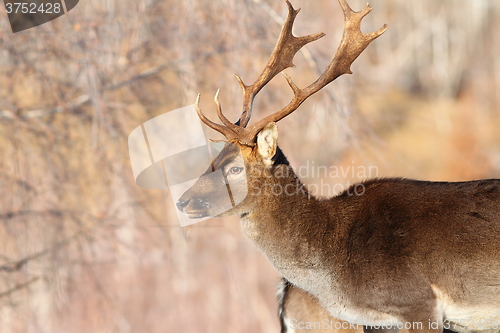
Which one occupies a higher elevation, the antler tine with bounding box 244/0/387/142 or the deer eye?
the antler tine with bounding box 244/0/387/142

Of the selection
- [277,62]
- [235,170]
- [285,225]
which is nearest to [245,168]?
[235,170]

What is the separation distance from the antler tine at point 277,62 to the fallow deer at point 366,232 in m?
0.02

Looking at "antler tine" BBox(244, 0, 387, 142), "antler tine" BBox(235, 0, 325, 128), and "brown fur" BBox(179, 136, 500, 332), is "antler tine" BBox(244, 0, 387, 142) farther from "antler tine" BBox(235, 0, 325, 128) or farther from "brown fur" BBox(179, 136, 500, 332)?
"brown fur" BBox(179, 136, 500, 332)

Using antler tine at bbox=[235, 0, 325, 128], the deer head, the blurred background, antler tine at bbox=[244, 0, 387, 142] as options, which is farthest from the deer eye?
the blurred background

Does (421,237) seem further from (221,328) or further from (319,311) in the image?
(221,328)

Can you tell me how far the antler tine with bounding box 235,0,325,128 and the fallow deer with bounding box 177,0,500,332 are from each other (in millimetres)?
20

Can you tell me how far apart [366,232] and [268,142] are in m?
1.00

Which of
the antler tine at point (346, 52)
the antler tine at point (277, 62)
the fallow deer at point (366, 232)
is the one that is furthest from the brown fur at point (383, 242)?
the antler tine at point (346, 52)

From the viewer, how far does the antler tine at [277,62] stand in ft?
14.5

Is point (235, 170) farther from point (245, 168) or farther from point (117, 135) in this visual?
point (117, 135)

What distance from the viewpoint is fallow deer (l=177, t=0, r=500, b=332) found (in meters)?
4.00

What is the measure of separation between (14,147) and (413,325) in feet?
13.6

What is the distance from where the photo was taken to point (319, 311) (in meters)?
4.71

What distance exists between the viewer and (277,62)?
177 inches
